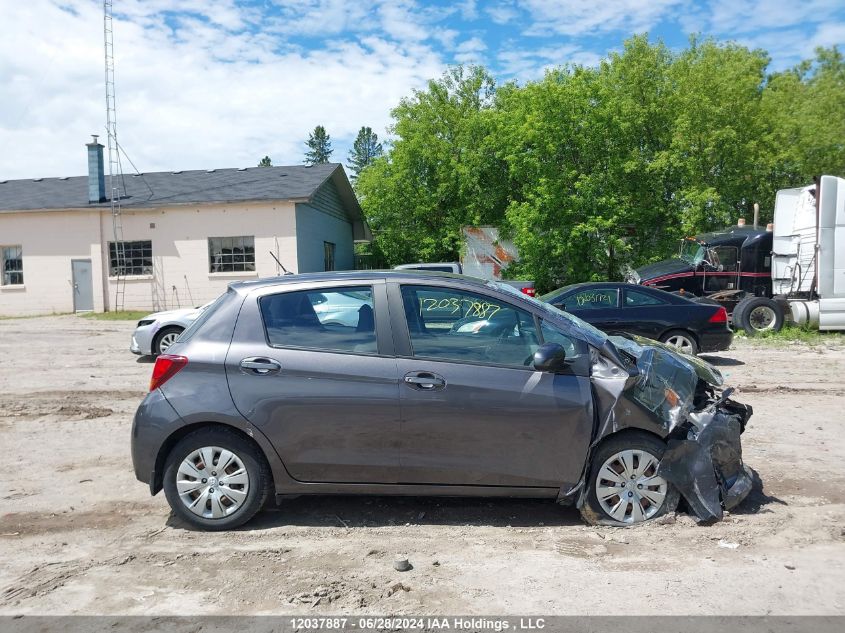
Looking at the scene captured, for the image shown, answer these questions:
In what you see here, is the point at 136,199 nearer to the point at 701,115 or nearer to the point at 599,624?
the point at 701,115

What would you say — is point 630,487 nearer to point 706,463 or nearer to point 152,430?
point 706,463

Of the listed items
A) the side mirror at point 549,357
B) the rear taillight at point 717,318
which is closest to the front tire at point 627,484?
the side mirror at point 549,357

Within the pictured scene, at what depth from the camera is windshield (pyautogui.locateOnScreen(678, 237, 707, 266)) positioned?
16359mm

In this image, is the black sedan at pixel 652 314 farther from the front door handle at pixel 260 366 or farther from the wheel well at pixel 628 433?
the front door handle at pixel 260 366

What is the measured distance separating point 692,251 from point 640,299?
6.79 meters

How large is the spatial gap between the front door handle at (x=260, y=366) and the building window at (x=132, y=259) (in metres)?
21.6

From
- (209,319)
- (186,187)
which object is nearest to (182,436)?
(209,319)

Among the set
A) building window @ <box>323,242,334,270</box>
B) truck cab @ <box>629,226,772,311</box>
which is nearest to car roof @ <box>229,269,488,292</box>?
truck cab @ <box>629,226,772,311</box>

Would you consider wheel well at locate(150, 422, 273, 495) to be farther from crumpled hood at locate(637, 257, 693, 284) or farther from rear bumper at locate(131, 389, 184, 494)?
crumpled hood at locate(637, 257, 693, 284)

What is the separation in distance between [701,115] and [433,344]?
84.2 ft

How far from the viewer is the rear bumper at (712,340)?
35.6 feet

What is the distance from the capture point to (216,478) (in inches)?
173

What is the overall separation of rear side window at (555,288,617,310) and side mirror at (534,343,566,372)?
7.01 m

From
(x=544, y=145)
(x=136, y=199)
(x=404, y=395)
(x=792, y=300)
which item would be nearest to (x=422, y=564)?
(x=404, y=395)
